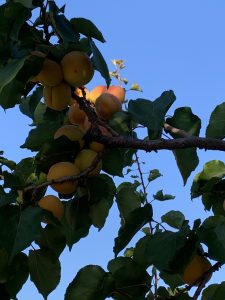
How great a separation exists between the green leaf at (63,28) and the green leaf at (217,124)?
57cm

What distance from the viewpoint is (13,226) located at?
57.2 inches

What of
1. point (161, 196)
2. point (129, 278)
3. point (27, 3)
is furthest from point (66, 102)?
point (161, 196)

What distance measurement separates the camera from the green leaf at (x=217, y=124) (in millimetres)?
1896

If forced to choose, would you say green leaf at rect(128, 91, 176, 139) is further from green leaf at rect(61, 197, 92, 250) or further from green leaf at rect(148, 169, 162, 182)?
green leaf at rect(148, 169, 162, 182)

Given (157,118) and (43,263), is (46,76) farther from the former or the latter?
(43,263)

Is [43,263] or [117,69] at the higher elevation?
[117,69]

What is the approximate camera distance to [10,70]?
1.47 meters

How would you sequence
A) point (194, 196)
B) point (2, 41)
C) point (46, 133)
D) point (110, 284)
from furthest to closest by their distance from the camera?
point (194, 196) → point (46, 133) → point (110, 284) → point (2, 41)

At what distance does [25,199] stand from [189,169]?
0.57m

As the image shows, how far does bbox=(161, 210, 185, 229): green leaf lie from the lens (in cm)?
198

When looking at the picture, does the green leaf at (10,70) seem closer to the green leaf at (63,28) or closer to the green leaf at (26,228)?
the green leaf at (63,28)

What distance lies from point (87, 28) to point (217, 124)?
0.57 metres

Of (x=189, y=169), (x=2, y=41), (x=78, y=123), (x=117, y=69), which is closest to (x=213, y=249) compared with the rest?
(x=189, y=169)

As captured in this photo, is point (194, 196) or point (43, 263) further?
point (194, 196)
